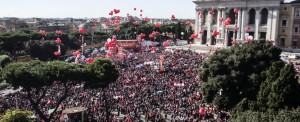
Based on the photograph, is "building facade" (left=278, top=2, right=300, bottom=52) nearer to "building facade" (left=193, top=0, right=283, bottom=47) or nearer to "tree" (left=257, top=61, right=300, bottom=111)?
"building facade" (left=193, top=0, right=283, bottom=47)

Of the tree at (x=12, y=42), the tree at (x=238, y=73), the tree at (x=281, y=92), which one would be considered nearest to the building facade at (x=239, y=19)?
the tree at (x=238, y=73)

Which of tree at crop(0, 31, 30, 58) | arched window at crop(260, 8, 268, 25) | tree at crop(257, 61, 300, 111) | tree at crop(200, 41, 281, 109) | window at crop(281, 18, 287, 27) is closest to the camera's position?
tree at crop(257, 61, 300, 111)

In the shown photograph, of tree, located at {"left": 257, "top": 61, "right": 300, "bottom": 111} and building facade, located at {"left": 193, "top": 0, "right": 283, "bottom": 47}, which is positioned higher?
building facade, located at {"left": 193, "top": 0, "right": 283, "bottom": 47}

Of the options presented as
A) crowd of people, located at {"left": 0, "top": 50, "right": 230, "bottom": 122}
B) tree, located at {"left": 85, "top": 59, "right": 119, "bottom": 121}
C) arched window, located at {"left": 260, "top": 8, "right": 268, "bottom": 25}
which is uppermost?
arched window, located at {"left": 260, "top": 8, "right": 268, "bottom": 25}

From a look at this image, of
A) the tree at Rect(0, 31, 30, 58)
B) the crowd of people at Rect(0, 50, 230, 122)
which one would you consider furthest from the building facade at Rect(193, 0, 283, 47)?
the tree at Rect(0, 31, 30, 58)

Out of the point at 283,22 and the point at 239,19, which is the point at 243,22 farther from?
the point at 283,22
